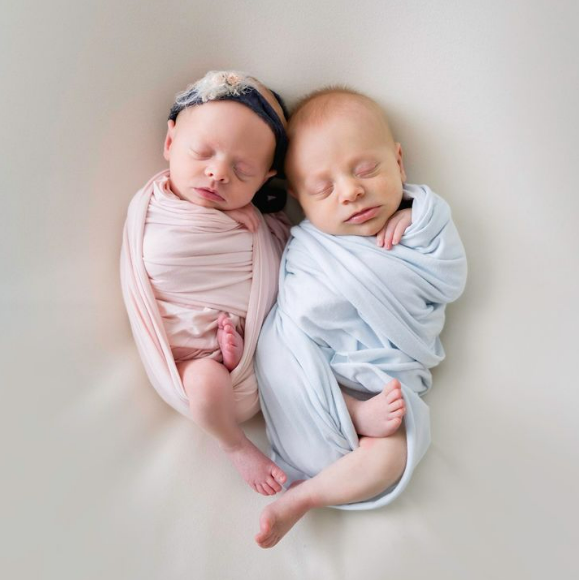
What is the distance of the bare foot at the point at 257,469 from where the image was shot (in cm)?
115

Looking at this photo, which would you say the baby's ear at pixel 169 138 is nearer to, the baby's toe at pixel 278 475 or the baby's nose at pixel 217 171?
the baby's nose at pixel 217 171

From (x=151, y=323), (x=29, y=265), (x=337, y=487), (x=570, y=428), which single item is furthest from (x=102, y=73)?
(x=570, y=428)

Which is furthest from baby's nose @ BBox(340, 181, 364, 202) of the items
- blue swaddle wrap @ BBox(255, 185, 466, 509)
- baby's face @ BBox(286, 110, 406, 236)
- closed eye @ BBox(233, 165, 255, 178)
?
closed eye @ BBox(233, 165, 255, 178)

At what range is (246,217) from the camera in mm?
1256

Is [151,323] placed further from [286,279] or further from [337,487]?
[337,487]

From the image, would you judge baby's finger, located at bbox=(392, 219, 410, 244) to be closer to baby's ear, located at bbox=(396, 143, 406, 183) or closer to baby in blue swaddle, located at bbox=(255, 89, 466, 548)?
baby in blue swaddle, located at bbox=(255, 89, 466, 548)

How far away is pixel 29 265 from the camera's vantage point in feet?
3.84

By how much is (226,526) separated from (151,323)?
1.56 feet

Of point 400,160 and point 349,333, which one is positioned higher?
point 400,160

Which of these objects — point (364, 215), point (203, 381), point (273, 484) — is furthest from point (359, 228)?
point (273, 484)

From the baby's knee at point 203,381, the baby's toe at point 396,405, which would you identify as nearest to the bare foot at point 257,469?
the baby's knee at point 203,381

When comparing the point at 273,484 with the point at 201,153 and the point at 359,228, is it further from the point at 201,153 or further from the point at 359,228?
the point at 201,153

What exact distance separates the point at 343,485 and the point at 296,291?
42cm

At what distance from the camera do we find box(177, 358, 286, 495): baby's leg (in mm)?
1102
